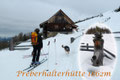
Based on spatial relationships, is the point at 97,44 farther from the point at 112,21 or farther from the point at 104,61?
the point at 112,21

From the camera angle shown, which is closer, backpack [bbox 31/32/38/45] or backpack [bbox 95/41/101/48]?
backpack [bbox 95/41/101/48]

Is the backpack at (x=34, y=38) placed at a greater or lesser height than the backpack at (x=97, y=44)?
greater

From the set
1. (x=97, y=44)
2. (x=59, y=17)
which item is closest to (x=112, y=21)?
(x=59, y=17)

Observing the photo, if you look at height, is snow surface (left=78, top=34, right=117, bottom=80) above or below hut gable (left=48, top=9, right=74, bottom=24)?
below

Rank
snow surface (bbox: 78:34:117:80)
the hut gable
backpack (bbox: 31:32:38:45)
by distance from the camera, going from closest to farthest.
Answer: snow surface (bbox: 78:34:117:80) < backpack (bbox: 31:32:38:45) < the hut gable

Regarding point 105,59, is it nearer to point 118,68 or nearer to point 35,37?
point 118,68

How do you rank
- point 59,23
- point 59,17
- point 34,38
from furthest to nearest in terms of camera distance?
point 59,23 → point 59,17 → point 34,38

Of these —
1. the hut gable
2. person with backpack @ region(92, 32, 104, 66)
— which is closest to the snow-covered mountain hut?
the hut gable

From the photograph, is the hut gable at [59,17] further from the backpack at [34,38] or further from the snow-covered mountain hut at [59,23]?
the backpack at [34,38]

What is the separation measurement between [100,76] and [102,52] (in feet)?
2.67

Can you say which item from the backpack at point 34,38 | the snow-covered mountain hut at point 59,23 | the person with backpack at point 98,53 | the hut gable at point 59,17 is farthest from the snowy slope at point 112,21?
the person with backpack at point 98,53

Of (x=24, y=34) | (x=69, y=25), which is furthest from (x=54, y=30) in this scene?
(x=24, y=34)

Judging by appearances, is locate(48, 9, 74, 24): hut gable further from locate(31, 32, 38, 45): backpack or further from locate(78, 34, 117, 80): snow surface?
locate(78, 34, 117, 80): snow surface

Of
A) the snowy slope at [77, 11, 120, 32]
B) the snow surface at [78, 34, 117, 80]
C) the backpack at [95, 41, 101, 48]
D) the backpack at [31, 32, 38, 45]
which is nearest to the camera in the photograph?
the snow surface at [78, 34, 117, 80]
